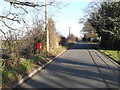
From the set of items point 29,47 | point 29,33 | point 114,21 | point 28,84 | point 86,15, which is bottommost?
point 28,84

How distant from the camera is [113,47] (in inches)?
1441

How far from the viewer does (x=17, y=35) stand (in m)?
13.7

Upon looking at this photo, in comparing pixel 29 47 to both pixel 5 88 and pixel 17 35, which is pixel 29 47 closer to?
pixel 17 35

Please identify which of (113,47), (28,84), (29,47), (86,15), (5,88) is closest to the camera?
(5,88)

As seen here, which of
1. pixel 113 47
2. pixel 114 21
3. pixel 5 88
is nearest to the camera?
pixel 5 88

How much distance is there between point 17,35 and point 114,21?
894 inches

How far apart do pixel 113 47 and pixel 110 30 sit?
393 cm

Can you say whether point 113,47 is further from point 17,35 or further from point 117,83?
point 117,83

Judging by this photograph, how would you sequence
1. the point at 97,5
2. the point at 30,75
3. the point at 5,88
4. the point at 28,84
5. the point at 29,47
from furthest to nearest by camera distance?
1. the point at 97,5
2. the point at 29,47
3. the point at 30,75
4. the point at 28,84
5. the point at 5,88

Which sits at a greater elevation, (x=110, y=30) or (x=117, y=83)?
(x=110, y=30)

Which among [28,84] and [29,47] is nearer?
[28,84]

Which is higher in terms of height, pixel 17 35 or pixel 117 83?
pixel 17 35

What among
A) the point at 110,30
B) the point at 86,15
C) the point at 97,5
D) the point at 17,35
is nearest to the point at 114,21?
the point at 110,30

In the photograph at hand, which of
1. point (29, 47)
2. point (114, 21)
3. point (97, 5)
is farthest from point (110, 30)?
point (29, 47)
